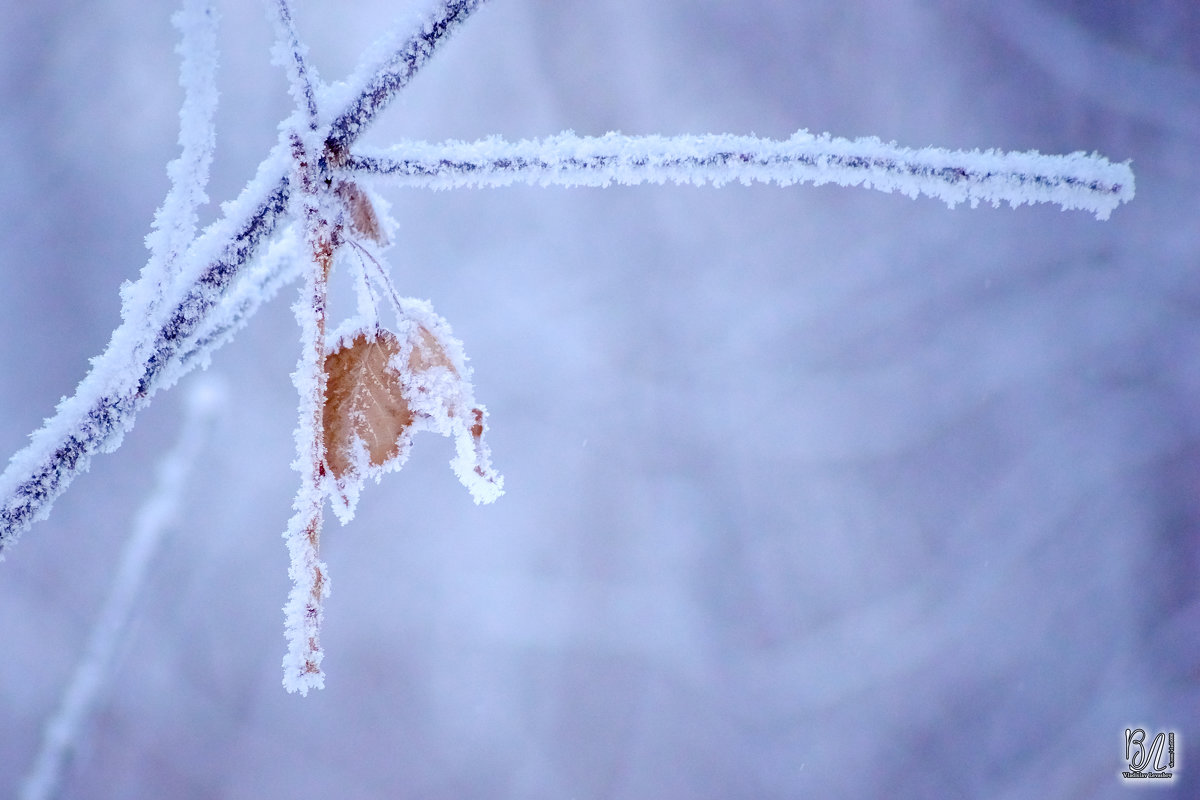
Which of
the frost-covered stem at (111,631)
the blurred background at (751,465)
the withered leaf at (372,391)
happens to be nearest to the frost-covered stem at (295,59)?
the withered leaf at (372,391)

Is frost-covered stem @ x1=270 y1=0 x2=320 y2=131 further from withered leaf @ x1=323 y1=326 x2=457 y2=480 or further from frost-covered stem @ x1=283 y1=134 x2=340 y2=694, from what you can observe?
withered leaf @ x1=323 y1=326 x2=457 y2=480

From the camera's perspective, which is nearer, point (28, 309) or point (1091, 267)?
point (28, 309)

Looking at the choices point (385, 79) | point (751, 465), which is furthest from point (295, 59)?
point (751, 465)

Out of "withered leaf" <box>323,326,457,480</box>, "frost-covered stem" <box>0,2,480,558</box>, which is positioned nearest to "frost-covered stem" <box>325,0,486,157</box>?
"frost-covered stem" <box>0,2,480,558</box>

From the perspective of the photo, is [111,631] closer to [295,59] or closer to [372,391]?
[372,391]

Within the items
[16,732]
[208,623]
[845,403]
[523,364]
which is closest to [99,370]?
[523,364]

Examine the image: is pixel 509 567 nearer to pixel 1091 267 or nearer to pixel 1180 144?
pixel 1091 267
